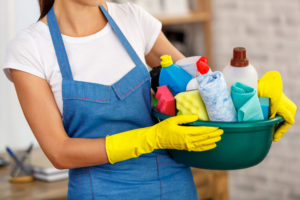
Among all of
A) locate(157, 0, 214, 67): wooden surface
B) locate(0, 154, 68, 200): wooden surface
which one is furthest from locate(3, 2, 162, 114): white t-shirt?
locate(157, 0, 214, 67): wooden surface

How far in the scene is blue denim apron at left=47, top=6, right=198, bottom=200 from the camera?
4.54 feet

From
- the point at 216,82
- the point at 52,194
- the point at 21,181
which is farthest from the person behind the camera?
the point at 21,181

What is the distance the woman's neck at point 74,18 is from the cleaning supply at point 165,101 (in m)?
0.32

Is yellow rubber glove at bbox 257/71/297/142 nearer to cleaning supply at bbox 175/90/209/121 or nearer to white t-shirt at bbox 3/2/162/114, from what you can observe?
cleaning supply at bbox 175/90/209/121

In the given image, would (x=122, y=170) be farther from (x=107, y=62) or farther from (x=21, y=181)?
(x=21, y=181)

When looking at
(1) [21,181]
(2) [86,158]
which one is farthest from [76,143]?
(1) [21,181]

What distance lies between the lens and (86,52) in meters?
1.43

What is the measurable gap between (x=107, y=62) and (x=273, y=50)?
1.89 m

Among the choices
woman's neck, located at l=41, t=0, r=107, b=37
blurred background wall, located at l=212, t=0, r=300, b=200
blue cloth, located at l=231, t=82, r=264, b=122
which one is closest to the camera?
blue cloth, located at l=231, t=82, r=264, b=122

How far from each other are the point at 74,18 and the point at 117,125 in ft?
1.15

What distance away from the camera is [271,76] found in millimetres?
1316

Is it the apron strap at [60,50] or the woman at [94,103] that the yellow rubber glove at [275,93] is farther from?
the apron strap at [60,50]

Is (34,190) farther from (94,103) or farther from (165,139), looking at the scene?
(165,139)

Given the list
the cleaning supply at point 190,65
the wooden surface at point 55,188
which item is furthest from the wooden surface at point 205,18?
A: the cleaning supply at point 190,65
